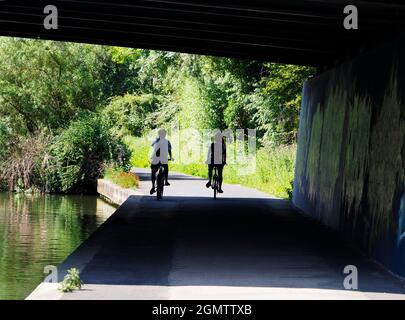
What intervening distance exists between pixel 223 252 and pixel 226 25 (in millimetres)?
5595

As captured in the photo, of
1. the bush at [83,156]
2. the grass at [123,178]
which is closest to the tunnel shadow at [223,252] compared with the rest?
the grass at [123,178]

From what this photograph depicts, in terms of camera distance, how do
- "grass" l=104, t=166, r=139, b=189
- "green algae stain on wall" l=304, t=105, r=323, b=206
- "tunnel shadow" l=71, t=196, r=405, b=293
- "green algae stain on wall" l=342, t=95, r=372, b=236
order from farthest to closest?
"grass" l=104, t=166, r=139, b=189 < "green algae stain on wall" l=304, t=105, r=323, b=206 < "green algae stain on wall" l=342, t=95, r=372, b=236 < "tunnel shadow" l=71, t=196, r=405, b=293

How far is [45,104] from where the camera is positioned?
42.4 meters

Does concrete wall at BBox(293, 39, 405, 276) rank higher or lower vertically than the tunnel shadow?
higher

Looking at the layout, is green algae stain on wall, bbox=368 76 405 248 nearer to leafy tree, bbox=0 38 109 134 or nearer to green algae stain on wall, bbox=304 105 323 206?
green algae stain on wall, bbox=304 105 323 206

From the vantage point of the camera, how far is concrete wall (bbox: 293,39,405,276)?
1399 centimetres

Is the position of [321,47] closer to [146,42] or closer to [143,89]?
[146,42]

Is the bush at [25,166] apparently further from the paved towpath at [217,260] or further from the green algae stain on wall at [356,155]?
the green algae stain on wall at [356,155]

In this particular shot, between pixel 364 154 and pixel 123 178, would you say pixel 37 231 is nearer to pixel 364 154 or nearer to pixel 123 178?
pixel 364 154

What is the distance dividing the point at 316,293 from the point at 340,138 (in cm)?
838

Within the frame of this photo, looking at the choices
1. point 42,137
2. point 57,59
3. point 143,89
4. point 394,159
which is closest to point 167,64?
point 57,59

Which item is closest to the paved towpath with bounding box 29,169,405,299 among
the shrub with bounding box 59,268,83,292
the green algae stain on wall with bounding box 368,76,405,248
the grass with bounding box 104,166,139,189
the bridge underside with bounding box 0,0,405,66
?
the shrub with bounding box 59,268,83,292

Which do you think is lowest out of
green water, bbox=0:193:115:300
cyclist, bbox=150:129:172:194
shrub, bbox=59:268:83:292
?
green water, bbox=0:193:115:300

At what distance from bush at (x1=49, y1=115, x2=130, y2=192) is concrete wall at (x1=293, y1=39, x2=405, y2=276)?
53.3 feet
